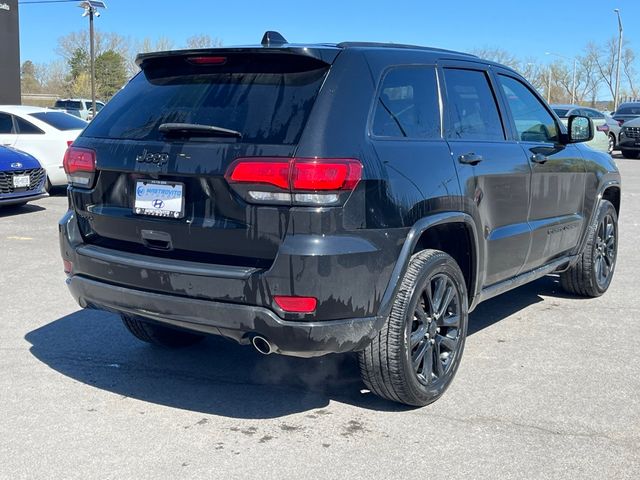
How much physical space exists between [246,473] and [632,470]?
1.68m

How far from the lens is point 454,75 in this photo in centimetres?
462

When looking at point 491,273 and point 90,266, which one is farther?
point 491,273

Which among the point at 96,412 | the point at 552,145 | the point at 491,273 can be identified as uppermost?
the point at 552,145

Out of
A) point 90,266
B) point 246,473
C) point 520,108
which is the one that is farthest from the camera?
point 520,108

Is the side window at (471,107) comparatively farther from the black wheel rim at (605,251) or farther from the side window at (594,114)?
the side window at (594,114)

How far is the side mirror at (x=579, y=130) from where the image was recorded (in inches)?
223

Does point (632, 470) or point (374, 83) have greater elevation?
point (374, 83)

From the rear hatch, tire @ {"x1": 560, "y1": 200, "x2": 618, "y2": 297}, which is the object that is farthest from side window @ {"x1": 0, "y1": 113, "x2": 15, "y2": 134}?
tire @ {"x1": 560, "y1": 200, "x2": 618, "y2": 297}

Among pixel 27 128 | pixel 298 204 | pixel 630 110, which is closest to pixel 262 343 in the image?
pixel 298 204

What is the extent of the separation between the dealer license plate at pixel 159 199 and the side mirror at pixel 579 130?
10.5 ft

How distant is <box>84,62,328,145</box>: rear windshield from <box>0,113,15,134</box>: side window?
964 centimetres

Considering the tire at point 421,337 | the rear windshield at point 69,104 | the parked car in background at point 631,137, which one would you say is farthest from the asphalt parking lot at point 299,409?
the rear windshield at point 69,104

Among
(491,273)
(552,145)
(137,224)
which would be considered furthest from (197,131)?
(552,145)

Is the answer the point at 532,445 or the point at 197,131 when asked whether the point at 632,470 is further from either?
the point at 197,131
